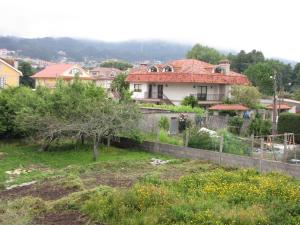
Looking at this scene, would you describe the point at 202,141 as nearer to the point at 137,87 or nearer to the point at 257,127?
the point at 257,127

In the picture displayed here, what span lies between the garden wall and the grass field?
125cm

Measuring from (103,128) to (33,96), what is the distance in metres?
5.22

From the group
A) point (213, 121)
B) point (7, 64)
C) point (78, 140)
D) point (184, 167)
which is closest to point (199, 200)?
point (184, 167)

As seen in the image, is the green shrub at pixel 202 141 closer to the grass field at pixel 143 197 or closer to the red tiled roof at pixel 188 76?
the grass field at pixel 143 197

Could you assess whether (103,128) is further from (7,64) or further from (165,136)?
(7,64)

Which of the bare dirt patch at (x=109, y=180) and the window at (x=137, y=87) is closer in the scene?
the bare dirt patch at (x=109, y=180)

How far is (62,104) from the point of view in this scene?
2258 cm

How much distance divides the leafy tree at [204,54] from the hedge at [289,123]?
180ft

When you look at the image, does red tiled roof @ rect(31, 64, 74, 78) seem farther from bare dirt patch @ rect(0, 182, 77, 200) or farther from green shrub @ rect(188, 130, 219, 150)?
bare dirt patch @ rect(0, 182, 77, 200)

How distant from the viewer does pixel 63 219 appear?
11531 mm


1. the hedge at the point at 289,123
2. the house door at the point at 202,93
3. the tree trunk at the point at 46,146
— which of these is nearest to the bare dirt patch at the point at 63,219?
the tree trunk at the point at 46,146

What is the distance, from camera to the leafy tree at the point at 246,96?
41.6m

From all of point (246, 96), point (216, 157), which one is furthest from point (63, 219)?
point (246, 96)

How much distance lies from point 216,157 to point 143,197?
9.32 m
